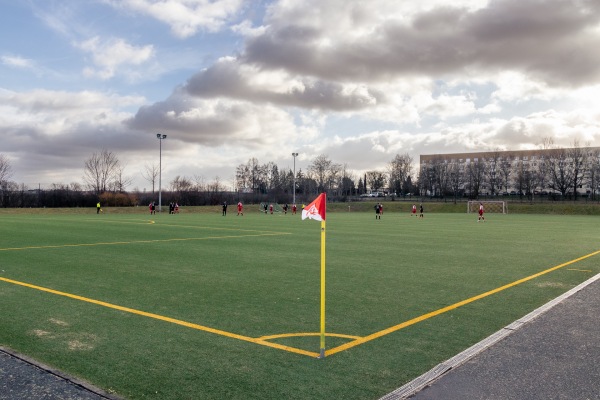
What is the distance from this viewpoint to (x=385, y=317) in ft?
25.2

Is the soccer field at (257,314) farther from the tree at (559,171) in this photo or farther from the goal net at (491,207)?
the tree at (559,171)

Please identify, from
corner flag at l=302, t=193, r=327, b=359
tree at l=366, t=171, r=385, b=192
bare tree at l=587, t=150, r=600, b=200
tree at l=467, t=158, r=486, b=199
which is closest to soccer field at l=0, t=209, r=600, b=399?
corner flag at l=302, t=193, r=327, b=359

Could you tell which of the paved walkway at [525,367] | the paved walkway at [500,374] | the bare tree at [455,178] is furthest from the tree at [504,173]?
the paved walkway at [500,374]

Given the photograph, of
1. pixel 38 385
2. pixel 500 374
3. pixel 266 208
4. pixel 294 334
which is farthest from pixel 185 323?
pixel 266 208

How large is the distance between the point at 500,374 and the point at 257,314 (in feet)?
12.8

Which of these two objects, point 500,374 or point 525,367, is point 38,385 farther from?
point 525,367

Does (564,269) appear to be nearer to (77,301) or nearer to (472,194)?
(77,301)

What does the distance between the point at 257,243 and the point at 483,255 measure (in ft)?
29.1

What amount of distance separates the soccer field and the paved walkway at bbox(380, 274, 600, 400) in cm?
31

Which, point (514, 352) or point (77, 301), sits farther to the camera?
point (77, 301)

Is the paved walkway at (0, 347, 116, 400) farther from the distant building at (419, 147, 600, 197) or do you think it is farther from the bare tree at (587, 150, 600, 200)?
the bare tree at (587, 150, 600, 200)

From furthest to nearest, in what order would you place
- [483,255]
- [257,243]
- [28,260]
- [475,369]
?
[257,243]
[483,255]
[28,260]
[475,369]

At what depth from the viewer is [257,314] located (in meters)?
7.79

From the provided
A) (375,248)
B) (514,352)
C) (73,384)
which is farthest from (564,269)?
(73,384)
